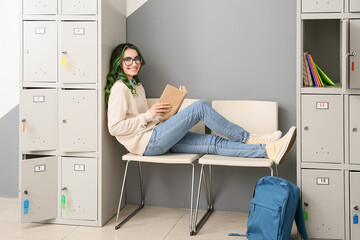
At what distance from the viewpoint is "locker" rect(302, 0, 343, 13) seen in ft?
8.82

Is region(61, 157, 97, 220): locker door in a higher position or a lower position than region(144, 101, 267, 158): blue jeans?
lower

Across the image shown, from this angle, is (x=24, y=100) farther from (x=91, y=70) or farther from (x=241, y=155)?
(x=241, y=155)

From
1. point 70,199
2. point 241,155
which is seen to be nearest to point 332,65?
point 241,155

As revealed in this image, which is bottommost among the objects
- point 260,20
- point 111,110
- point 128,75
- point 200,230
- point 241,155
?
point 200,230

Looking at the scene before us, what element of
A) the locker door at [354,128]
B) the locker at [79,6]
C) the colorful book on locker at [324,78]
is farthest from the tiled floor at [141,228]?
the locker at [79,6]

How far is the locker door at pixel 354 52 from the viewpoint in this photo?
261 cm

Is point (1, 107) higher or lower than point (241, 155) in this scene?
higher

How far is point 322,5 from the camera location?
271cm

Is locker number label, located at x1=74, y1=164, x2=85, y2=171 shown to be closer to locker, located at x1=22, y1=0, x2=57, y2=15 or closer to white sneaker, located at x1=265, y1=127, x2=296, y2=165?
locker, located at x1=22, y1=0, x2=57, y2=15

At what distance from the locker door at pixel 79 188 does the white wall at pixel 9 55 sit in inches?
38.1

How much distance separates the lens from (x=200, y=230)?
3.07m

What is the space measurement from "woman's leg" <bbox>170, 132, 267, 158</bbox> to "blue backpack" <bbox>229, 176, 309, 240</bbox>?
0.26 m

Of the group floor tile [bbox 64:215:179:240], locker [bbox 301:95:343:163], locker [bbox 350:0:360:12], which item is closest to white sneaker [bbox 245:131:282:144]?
locker [bbox 301:95:343:163]

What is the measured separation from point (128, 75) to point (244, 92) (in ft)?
2.77
